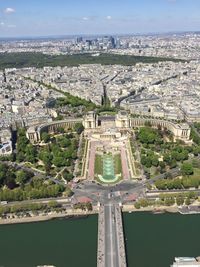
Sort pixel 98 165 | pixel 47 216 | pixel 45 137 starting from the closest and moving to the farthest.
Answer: pixel 47 216
pixel 98 165
pixel 45 137

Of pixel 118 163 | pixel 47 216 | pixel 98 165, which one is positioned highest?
pixel 118 163

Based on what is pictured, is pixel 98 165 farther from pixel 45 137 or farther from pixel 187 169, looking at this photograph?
pixel 45 137

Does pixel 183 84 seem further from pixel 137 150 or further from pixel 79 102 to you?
pixel 137 150

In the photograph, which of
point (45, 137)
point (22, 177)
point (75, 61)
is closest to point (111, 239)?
point (22, 177)

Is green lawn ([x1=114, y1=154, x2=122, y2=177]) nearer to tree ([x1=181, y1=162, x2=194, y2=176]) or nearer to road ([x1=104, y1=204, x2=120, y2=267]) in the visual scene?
tree ([x1=181, y1=162, x2=194, y2=176])

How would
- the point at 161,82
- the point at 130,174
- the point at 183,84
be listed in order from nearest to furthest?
the point at 130,174 < the point at 183,84 < the point at 161,82

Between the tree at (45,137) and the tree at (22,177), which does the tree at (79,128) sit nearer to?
the tree at (45,137)

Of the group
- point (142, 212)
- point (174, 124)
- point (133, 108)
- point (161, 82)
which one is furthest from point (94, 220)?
point (161, 82)

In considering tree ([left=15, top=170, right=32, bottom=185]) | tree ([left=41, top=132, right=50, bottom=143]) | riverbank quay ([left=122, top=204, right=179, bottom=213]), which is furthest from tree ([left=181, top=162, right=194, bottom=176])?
tree ([left=41, top=132, right=50, bottom=143])
